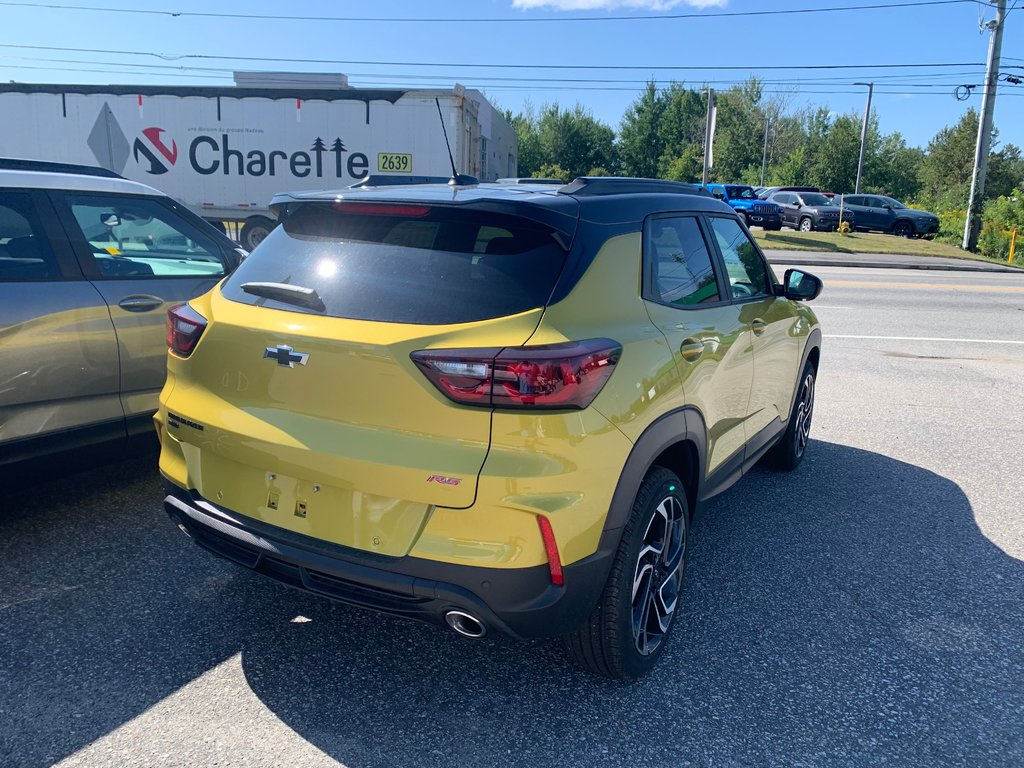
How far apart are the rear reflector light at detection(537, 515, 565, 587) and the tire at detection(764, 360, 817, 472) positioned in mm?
2962

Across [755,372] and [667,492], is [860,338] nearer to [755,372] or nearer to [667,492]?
[755,372]

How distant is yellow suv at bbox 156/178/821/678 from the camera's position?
2.32 metres

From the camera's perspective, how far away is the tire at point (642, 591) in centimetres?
265

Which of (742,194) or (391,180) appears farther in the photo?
(742,194)

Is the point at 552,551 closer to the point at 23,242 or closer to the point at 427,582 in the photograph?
the point at 427,582

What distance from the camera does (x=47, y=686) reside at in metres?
2.75

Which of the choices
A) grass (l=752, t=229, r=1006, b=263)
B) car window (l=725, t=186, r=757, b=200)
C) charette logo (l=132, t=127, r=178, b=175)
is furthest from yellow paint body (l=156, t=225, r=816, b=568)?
car window (l=725, t=186, r=757, b=200)

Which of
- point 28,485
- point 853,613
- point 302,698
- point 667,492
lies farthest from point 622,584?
point 28,485

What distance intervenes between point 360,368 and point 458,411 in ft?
1.12

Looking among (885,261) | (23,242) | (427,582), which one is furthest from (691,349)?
(885,261)

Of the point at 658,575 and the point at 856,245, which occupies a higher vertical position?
the point at 856,245

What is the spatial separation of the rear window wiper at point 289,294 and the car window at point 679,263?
1202 mm

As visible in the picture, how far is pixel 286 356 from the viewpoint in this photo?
8.28ft

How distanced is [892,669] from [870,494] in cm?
211
